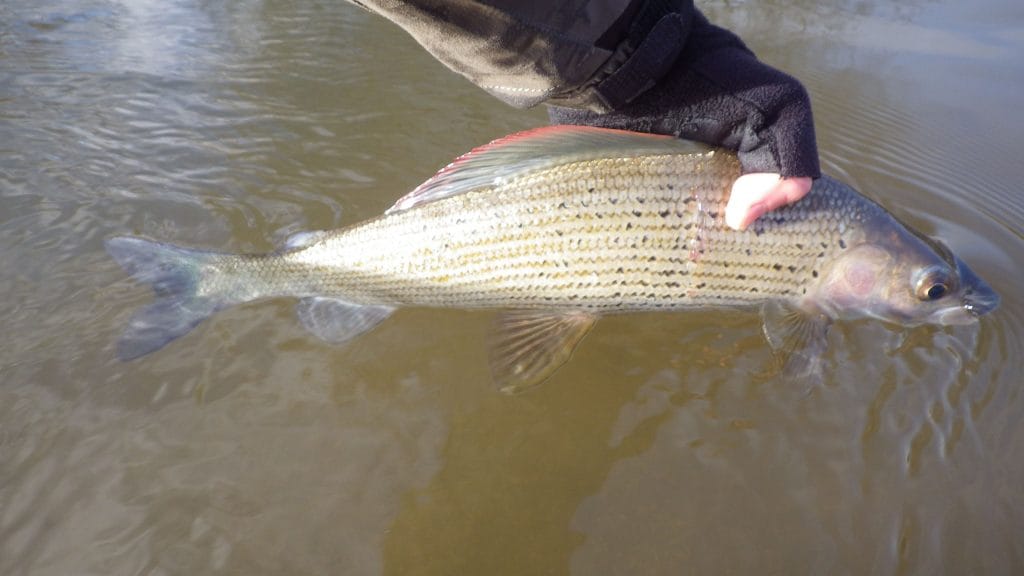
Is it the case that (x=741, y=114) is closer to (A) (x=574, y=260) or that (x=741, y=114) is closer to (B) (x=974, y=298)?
(A) (x=574, y=260)

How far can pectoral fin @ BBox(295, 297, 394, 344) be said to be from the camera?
113 inches

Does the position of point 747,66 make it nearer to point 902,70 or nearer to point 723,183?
point 723,183

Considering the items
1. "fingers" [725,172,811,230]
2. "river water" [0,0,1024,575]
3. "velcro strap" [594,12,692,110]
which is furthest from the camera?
"river water" [0,0,1024,575]

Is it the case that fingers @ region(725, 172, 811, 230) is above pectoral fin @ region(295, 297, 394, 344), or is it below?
above

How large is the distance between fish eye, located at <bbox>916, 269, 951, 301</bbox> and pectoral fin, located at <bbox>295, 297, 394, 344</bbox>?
238 centimetres

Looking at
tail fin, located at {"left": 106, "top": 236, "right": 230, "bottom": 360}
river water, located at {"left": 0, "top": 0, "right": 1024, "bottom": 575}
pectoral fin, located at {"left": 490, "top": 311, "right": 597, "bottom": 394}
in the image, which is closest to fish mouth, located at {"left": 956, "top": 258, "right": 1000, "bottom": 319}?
river water, located at {"left": 0, "top": 0, "right": 1024, "bottom": 575}

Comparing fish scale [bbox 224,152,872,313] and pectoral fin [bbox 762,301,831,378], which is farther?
pectoral fin [bbox 762,301,831,378]

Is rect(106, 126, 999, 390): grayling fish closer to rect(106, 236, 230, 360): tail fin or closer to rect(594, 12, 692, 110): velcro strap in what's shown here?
rect(106, 236, 230, 360): tail fin

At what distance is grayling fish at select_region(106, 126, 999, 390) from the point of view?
2.46 m

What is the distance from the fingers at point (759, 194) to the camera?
7.39ft

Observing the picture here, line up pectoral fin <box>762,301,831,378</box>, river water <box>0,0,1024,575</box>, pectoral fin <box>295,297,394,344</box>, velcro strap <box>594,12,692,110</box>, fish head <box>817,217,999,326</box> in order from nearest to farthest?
velcro strap <box>594,12,692,110</box> < river water <box>0,0,1024,575</box> < fish head <box>817,217,999,326</box> < pectoral fin <box>762,301,831,378</box> < pectoral fin <box>295,297,394,344</box>

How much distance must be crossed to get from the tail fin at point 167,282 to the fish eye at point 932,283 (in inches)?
124

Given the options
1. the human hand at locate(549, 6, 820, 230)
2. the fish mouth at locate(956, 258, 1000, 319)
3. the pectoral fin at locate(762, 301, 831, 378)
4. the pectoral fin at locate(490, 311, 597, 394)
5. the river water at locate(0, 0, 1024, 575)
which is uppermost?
the human hand at locate(549, 6, 820, 230)

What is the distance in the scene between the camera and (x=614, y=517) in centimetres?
251
